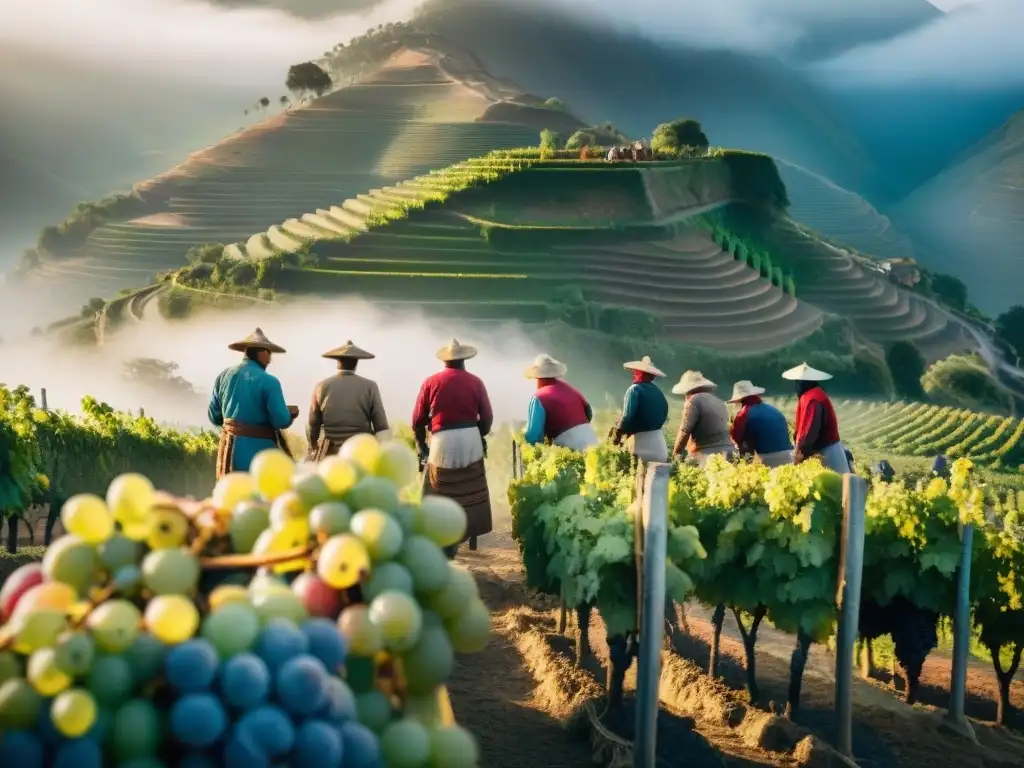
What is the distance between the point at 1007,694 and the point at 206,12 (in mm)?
55104

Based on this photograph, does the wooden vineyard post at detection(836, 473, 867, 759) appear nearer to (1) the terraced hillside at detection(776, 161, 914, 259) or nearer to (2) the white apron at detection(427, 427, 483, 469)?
(2) the white apron at detection(427, 427, 483, 469)

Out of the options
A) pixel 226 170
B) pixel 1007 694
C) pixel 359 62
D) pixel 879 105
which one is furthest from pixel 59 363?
pixel 879 105

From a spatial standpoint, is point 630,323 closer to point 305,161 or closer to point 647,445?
point 305,161

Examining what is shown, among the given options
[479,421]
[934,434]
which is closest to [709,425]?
[479,421]

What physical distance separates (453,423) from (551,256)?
35.0 meters

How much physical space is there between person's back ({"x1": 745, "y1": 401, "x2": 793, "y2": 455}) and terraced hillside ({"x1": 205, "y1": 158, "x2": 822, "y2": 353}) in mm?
31098

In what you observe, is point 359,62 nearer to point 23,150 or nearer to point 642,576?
point 23,150

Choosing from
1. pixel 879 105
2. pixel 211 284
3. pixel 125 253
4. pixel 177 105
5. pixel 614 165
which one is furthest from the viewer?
pixel 879 105

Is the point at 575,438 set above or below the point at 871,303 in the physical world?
below

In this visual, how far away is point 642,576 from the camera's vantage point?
14.0ft

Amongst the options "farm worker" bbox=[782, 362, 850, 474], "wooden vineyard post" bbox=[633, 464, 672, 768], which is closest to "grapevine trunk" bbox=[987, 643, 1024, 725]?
"farm worker" bbox=[782, 362, 850, 474]

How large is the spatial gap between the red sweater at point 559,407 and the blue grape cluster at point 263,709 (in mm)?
4703

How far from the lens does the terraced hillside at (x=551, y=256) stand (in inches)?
1522

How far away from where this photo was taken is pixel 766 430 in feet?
22.1
